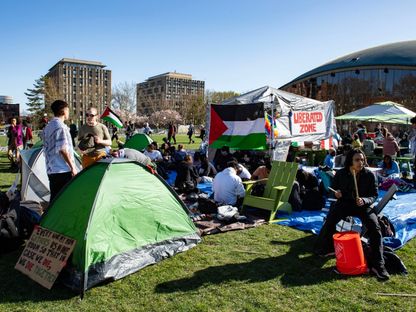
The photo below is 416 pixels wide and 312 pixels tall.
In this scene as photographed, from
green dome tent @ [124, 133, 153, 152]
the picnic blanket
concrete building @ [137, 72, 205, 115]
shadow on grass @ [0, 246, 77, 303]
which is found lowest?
shadow on grass @ [0, 246, 77, 303]

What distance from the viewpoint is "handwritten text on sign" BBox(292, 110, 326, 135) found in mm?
12695

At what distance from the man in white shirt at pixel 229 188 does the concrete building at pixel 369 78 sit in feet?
133

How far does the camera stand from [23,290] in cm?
398

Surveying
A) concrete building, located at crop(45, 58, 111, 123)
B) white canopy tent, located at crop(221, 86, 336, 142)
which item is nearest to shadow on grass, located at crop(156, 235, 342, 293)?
white canopy tent, located at crop(221, 86, 336, 142)

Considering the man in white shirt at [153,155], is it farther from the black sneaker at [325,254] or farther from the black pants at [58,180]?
the black sneaker at [325,254]

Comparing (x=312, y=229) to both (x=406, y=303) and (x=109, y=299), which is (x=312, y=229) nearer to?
(x=406, y=303)

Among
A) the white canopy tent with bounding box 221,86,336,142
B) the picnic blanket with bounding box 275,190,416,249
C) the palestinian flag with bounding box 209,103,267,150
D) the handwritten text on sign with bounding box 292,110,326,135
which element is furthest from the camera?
the handwritten text on sign with bounding box 292,110,326,135

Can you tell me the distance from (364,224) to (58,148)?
4.25 meters

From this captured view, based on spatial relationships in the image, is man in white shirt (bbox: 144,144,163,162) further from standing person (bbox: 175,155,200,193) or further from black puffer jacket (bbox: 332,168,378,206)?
black puffer jacket (bbox: 332,168,378,206)

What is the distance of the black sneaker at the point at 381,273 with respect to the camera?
4273mm

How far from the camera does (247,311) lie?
3.60 metres

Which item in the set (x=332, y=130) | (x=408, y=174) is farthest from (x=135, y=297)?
(x=332, y=130)

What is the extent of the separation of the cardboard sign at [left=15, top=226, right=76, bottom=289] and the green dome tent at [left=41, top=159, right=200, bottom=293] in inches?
4.2

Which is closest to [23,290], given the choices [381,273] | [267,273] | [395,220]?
[267,273]
